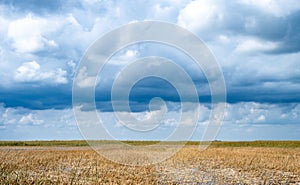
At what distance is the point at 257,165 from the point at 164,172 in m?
8.41

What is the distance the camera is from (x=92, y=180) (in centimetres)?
1875

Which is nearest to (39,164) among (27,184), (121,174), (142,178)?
(121,174)

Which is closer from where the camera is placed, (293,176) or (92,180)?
(92,180)

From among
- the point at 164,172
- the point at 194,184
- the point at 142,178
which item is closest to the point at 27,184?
the point at 142,178

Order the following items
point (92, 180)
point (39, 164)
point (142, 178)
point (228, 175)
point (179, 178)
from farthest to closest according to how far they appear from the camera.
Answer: point (39, 164) → point (228, 175) → point (179, 178) → point (142, 178) → point (92, 180)

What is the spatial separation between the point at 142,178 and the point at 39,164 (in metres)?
9.92

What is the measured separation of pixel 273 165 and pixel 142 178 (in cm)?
1268

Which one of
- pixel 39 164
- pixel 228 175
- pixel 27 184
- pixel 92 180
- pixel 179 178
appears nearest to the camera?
pixel 27 184

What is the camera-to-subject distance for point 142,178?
20.0 m

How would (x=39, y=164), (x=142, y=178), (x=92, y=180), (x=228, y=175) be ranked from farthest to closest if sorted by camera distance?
(x=39, y=164)
(x=228, y=175)
(x=142, y=178)
(x=92, y=180)

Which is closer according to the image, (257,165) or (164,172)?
(164,172)

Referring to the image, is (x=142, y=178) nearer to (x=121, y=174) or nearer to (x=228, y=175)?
(x=121, y=174)

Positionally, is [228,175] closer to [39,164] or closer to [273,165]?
[273,165]

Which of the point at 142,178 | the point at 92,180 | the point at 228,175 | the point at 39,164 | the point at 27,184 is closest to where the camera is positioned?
the point at 27,184
